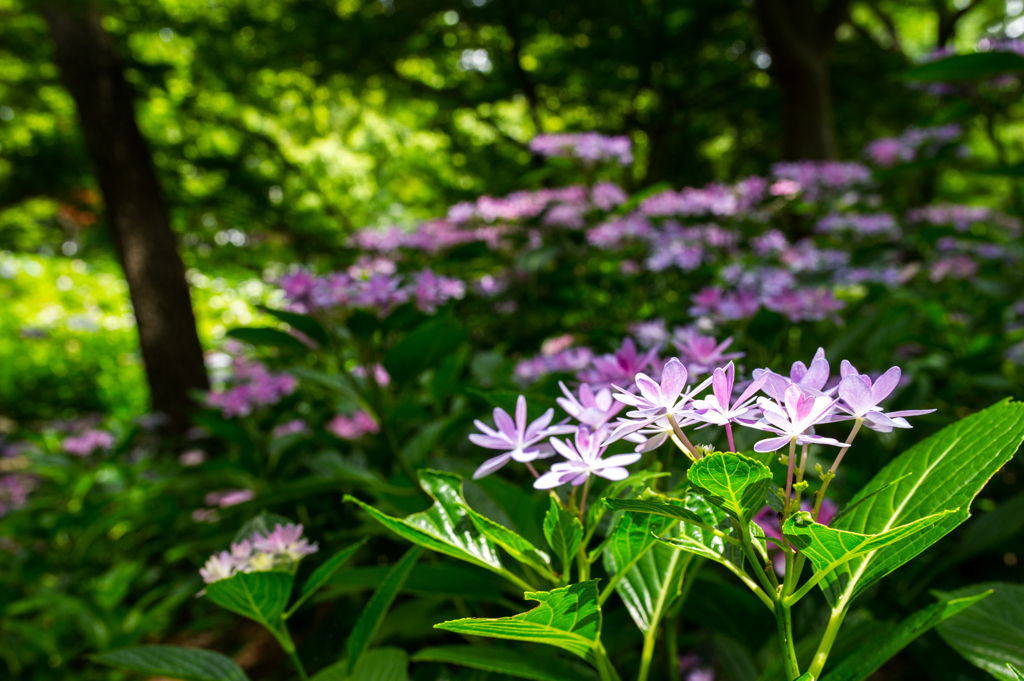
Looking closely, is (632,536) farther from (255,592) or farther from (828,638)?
(255,592)

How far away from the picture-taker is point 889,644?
1.76ft

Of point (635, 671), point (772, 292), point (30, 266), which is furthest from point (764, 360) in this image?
point (30, 266)

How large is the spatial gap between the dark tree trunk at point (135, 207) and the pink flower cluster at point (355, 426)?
329 centimetres

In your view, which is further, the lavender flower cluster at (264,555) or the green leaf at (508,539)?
the lavender flower cluster at (264,555)

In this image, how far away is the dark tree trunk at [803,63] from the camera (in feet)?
13.3

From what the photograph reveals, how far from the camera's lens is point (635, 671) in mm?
1125

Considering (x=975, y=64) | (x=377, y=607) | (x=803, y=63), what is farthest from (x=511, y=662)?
(x=803, y=63)

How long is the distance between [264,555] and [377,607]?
6.6 inches

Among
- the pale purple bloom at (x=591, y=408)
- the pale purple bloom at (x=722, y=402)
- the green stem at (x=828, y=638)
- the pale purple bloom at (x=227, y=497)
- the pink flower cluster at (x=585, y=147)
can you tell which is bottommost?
the pale purple bloom at (x=227, y=497)

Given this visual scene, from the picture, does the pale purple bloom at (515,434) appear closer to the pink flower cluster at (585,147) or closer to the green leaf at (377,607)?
the green leaf at (377,607)

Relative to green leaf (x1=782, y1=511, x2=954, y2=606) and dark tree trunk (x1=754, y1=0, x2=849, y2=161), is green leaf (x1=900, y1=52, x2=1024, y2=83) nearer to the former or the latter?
green leaf (x1=782, y1=511, x2=954, y2=606)

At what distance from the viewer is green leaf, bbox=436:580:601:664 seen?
474 millimetres

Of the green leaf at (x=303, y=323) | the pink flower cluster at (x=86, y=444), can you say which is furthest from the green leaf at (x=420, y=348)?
the pink flower cluster at (x=86, y=444)

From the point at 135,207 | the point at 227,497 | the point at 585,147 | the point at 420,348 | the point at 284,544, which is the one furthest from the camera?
the point at 135,207
